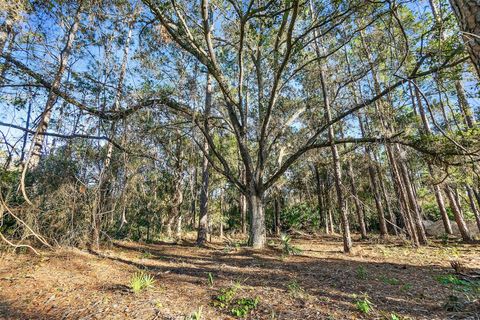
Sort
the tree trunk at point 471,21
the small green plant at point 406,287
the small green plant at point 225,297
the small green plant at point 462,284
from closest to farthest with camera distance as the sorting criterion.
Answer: the tree trunk at point 471,21 < the small green plant at point 225,297 < the small green plant at point 462,284 < the small green plant at point 406,287

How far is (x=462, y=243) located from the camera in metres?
9.69

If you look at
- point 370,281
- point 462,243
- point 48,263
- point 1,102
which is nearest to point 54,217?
point 48,263

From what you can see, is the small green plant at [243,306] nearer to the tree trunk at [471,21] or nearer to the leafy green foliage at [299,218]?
the tree trunk at [471,21]

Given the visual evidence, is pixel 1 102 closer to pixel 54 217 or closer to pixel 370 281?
pixel 54 217

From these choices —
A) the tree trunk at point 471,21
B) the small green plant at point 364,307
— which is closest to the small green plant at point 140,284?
the small green plant at point 364,307

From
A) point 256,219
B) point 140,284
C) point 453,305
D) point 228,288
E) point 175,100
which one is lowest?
point 453,305

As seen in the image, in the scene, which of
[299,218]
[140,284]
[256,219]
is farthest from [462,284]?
[299,218]

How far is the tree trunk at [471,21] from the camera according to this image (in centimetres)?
167

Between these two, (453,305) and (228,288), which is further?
(228,288)

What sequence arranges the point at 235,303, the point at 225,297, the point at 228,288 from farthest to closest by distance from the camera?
the point at 228,288, the point at 225,297, the point at 235,303

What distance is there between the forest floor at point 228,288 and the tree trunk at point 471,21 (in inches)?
118

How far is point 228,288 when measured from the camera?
161 inches

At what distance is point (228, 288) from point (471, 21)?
431cm

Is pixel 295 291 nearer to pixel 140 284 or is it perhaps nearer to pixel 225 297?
pixel 225 297
